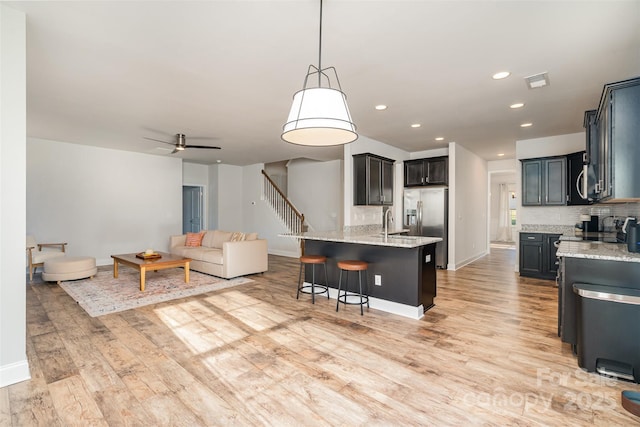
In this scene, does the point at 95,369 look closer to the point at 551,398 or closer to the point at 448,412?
the point at 448,412

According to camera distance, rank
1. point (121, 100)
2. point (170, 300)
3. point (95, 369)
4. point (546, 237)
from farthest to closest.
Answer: point (546, 237) < point (170, 300) < point (121, 100) < point (95, 369)

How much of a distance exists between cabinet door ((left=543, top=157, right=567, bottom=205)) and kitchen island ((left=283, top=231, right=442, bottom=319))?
338cm

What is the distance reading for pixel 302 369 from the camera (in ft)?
8.21

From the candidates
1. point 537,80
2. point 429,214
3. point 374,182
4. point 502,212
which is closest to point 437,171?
point 429,214

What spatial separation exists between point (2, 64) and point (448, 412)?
3855 millimetres

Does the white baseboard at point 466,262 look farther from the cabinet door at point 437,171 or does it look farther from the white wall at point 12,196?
the white wall at point 12,196

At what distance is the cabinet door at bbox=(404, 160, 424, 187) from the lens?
281 inches

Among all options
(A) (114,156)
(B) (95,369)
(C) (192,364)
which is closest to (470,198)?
(C) (192,364)

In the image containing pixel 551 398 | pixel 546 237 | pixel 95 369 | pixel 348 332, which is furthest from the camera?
pixel 546 237

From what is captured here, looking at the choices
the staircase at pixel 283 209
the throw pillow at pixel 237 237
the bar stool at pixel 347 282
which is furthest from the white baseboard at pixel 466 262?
the throw pillow at pixel 237 237

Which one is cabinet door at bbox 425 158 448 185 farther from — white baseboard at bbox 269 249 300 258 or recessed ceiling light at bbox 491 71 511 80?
white baseboard at bbox 269 249 300 258

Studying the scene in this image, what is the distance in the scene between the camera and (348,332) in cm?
327

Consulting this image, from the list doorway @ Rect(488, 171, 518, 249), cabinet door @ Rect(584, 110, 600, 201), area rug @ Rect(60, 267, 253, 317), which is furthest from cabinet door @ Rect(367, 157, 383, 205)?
doorway @ Rect(488, 171, 518, 249)

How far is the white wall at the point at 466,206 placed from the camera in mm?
6602
